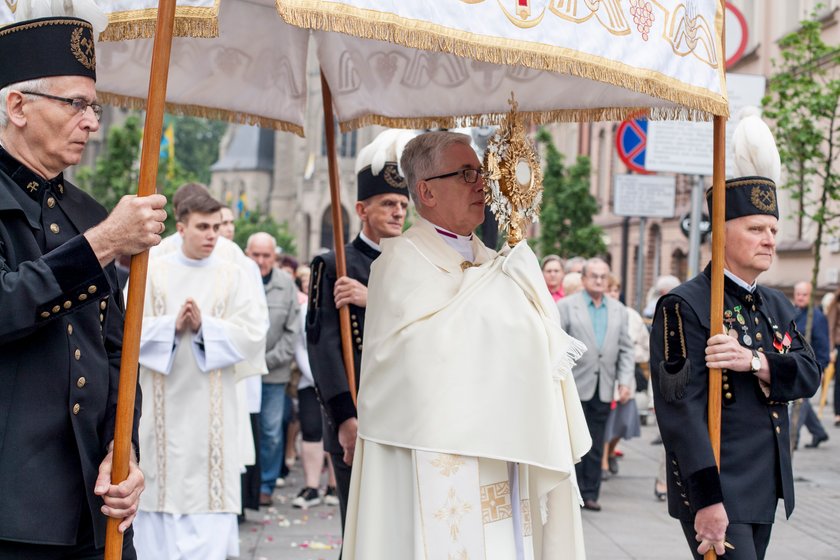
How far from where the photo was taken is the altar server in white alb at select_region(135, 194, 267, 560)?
693 centimetres

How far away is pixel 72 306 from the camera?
131 inches

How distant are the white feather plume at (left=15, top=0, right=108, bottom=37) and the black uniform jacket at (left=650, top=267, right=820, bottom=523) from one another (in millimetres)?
2504

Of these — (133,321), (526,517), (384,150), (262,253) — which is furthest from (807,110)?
(133,321)

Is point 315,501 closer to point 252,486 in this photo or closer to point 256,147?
point 252,486

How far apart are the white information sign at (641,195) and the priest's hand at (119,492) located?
12935 millimetres

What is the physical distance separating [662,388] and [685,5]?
1542 mm

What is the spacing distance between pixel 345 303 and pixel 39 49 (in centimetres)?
245

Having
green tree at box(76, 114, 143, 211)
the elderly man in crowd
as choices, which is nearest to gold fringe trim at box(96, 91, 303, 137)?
the elderly man in crowd

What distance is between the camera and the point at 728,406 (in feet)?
15.7

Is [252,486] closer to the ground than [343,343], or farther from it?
closer to the ground

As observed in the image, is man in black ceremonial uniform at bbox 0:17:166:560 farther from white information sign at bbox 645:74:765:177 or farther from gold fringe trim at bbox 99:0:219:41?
white information sign at bbox 645:74:765:177

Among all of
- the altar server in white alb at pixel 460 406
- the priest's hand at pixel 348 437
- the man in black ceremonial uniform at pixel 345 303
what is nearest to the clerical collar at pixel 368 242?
the man in black ceremonial uniform at pixel 345 303

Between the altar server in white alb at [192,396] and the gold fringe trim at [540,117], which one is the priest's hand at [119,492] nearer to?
the gold fringe trim at [540,117]

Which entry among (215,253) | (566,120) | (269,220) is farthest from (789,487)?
(269,220)
